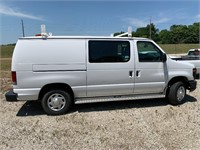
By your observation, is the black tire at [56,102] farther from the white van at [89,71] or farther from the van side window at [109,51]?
the van side window at [109,51]

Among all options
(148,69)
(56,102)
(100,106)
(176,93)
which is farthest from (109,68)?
(176,93)

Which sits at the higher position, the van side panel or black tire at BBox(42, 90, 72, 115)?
the van side panel

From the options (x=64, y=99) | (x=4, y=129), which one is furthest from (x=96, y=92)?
(x=4, y=129)

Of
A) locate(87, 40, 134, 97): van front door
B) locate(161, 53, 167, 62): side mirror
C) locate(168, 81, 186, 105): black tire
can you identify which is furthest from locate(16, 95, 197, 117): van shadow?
locate(161, 53, 167, 62): side mirror

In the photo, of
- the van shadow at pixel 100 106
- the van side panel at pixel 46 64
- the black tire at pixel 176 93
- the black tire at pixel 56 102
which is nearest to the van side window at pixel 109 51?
the van side panel at pixel 46 64

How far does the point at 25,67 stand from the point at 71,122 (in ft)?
5.55

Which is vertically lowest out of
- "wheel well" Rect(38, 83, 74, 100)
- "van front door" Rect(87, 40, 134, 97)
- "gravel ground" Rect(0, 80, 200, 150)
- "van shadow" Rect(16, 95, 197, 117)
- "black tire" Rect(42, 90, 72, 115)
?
"gravel ground" Rect(0, 80, 200, 150)

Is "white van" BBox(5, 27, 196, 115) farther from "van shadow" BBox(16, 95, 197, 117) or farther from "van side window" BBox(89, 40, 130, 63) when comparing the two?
"van shadow" BBox(16, 95, 197, 117)

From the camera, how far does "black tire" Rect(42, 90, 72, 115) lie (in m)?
4.97

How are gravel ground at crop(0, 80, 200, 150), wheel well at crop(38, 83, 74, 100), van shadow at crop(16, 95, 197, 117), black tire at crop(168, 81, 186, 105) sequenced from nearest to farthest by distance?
gravel ground at crop(0, 80, 200, 150) < wheel well at crop(38, 83, 74, 100) < van shadow at crop(16, 95, 197, 117) < black tire at crop(168, 81, 186, 105)

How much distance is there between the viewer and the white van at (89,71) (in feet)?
15.6

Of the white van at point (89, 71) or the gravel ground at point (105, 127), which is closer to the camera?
the gravel ground at point (105, 127)

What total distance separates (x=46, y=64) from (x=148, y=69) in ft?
8.95

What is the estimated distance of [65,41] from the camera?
4.93 meters
